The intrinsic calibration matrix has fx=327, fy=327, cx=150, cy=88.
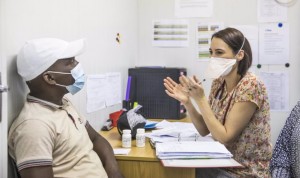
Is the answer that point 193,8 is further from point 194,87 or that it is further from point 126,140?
point 126,140

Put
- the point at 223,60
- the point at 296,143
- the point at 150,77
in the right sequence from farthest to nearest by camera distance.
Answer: the point at 150,77, the point at 296,143, the point at 223,60

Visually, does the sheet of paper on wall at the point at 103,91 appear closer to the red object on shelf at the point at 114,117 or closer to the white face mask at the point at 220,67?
the red object on shelf at the point at 114,117

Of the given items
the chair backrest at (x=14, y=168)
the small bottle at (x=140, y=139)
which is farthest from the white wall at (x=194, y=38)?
the chair backrest at (x=14, y=168)

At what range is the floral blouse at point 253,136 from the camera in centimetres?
157

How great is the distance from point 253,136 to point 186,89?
41 centimetres

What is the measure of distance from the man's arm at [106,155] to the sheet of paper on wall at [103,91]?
29 centimetres

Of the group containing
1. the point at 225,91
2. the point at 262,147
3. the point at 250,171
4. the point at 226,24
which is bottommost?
the point at 250,171

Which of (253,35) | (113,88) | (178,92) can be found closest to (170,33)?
(253,35)

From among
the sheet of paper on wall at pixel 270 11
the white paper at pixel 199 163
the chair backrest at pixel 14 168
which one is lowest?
the white paper at pixel 199 163

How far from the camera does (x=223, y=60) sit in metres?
1.74

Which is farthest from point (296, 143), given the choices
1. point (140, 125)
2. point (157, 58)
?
point (157, 58)

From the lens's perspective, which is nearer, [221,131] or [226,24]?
[221,131]

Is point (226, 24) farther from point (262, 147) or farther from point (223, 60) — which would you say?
point (262, 147)

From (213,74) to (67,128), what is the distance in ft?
2.85
